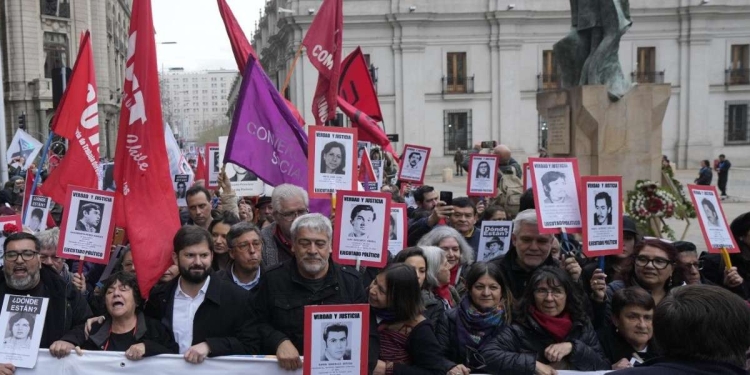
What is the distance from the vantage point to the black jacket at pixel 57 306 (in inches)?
176

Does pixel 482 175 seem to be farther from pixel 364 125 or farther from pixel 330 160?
pixel 330 160

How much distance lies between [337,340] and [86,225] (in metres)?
2.36

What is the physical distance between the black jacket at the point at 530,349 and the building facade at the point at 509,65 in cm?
3617

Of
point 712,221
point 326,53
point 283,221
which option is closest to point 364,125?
point 326,53

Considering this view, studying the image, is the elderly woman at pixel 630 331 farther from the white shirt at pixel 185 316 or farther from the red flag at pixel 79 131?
the red flag at pixel 79 131

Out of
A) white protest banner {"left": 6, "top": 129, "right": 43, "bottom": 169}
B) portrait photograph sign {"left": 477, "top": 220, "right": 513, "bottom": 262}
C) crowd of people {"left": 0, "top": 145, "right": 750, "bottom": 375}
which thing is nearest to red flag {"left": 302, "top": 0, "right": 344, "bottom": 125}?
portrait photograph sign {"left": 477, "top": 220, "right": 513, "bottom": 262}

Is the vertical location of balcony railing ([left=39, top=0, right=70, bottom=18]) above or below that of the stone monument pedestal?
above

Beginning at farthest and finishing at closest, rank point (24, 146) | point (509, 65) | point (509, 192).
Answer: point (509, 65), point (24, 146), point (509, 192)

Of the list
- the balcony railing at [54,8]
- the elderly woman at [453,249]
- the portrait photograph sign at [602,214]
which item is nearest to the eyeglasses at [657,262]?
the portrait photograph sign at [602,214]

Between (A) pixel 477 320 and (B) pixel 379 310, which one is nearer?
(A) pixel 477 320

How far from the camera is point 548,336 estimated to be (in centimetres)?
407

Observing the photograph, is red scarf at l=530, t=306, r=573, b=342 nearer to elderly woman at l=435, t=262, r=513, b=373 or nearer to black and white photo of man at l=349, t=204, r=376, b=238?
elderly woman at l=435, t=262, r=513, b=373

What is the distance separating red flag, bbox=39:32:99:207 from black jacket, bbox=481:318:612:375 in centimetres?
492

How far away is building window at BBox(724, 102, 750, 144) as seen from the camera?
136 feet
